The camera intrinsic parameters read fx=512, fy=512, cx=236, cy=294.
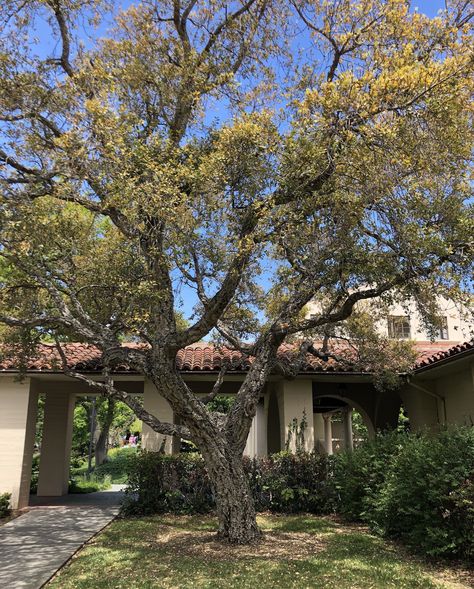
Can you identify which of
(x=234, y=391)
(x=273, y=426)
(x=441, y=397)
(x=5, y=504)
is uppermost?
(x=234, y=391)

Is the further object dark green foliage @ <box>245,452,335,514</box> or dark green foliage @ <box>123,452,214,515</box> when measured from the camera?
dark green foliage @ <box>245,452,335,514</box>

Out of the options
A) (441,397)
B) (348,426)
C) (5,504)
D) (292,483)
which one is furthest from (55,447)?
(441,397)

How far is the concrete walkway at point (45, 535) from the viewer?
264 inches

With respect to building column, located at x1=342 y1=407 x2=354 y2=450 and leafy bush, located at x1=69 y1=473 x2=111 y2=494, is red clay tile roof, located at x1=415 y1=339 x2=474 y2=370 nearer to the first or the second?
building column, located at x1=342 y1=407 x2=354 y2=450

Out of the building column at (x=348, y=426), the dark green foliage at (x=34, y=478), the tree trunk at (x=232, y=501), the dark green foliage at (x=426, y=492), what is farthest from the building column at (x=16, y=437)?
the building column at (x=348, y=426)

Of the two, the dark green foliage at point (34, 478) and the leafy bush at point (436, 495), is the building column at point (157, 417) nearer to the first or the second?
the dark green foliage at point (34, 478)

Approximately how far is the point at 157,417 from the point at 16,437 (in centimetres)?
343

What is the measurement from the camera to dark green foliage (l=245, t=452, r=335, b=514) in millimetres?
11320

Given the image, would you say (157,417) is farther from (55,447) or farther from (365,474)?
(365,474)

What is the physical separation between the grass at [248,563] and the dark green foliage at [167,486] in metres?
1.81

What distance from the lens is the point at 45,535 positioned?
9.24 m

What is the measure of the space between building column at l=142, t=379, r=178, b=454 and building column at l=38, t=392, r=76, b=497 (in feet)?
13.4

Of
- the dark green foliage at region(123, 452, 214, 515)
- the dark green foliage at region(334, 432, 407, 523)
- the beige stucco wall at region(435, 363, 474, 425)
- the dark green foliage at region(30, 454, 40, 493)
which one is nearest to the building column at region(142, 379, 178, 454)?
the dark green foliage at region(123, 452, 214, 515)

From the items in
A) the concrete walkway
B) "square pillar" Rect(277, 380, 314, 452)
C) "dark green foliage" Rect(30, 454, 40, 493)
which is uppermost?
"square pillar" Rect(277, 380, 314, 452)
